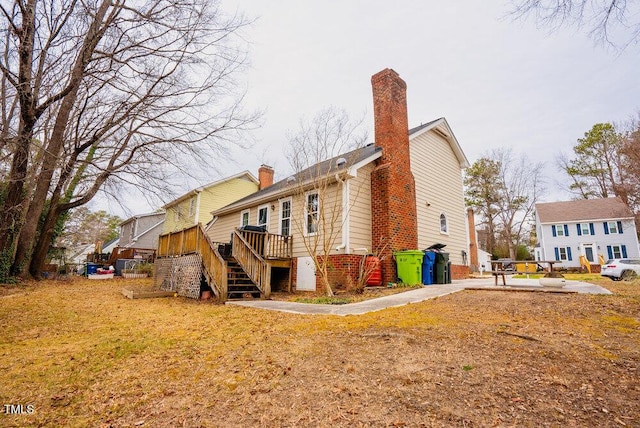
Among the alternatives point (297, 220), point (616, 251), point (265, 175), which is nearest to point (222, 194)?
point (265, 175)

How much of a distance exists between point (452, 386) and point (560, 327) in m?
2.62

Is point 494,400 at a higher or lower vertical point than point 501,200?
lower

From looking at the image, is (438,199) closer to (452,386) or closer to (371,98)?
(371,98)

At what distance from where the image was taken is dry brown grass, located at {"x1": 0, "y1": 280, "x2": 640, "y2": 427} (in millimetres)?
2174

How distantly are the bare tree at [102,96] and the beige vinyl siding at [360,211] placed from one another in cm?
437

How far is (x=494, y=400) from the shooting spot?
7.30 ft

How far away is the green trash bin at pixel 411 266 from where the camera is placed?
9.85m

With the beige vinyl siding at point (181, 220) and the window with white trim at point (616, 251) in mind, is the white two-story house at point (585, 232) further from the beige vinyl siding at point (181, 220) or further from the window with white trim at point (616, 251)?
the beige vinyl siding at point (181, 220)

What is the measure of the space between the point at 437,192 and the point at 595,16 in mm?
9682

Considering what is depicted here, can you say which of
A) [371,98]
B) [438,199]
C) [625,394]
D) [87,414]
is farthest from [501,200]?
[87,414]

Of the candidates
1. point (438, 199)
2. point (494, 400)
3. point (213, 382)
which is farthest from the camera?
Answer: point (438, 199)

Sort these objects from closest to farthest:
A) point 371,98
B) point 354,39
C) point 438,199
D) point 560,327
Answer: point 560,327
point 354,39
point 371,98
point 438,199

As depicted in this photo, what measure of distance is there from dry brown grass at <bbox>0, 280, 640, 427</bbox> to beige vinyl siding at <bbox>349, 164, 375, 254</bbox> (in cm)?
492

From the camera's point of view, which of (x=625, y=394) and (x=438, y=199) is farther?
(x=438, y=199)
